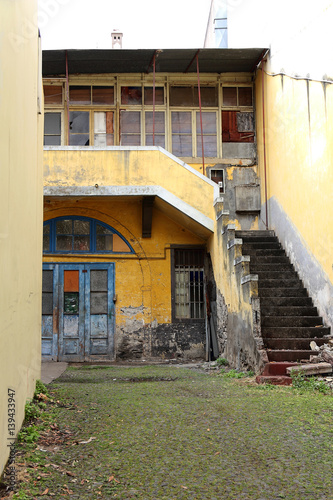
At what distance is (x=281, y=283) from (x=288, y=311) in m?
0.83

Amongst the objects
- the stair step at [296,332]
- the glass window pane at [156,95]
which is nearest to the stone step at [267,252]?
the stair step at [296,332]

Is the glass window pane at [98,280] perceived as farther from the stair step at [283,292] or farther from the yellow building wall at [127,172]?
the stair step at [283,292]

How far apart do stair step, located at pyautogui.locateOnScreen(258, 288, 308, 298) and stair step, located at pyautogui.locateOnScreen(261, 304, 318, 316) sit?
0.43 meters

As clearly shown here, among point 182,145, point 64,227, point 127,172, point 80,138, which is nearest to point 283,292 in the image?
point 127,172

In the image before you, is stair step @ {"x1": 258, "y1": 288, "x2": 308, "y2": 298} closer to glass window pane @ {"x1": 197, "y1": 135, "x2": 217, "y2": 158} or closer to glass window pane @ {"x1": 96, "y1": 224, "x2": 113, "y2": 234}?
glass window pane @ {"x1": 96, "y1": 224, "x2": 113, "y2": 234}

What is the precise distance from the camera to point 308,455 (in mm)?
4266

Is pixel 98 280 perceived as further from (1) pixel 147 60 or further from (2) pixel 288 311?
(1) pixel 147 60

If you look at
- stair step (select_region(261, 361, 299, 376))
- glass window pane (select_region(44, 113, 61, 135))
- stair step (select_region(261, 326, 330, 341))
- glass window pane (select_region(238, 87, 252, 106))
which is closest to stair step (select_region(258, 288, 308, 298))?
stair step (select_region(261, 326, 330, 341))

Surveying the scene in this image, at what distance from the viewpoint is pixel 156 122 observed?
44.4ft

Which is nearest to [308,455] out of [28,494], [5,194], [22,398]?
[28,494]

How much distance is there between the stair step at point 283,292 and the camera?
952cm

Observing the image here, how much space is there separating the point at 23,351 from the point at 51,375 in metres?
4.44

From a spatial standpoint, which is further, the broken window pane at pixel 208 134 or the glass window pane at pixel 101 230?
the broken window pane at pixel 208 134

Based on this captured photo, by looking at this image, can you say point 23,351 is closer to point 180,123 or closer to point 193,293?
point 193,293
